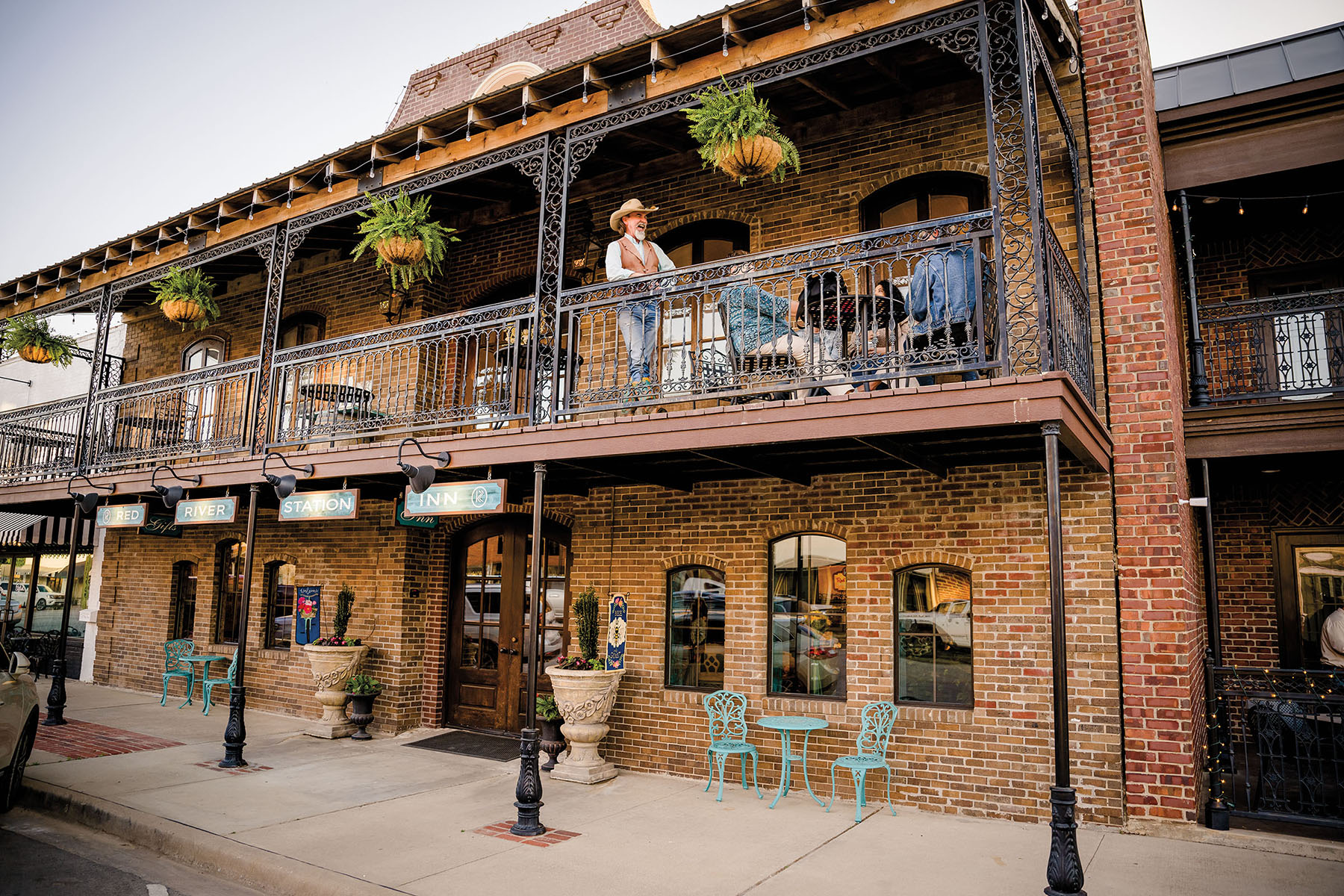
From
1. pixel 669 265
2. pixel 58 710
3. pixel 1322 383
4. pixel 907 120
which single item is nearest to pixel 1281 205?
pixel 1322 383

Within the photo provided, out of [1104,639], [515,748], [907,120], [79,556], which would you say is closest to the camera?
[1104,639]

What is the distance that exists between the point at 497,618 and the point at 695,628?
9.84 feet

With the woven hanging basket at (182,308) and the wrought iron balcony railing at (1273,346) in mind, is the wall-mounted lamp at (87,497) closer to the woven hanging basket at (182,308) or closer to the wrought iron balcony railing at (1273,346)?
the woven hanging basket at (182,308)

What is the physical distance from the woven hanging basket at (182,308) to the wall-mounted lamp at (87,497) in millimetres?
2464

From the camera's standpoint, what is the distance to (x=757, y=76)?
7.25 meters

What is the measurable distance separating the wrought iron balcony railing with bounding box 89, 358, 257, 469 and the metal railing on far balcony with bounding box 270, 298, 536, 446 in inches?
24.1

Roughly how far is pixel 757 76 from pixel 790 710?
5692 millimetres

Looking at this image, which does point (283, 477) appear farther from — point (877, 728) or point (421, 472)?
point (877, 728)

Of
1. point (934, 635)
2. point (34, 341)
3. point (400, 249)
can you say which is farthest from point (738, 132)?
point (34, 341)

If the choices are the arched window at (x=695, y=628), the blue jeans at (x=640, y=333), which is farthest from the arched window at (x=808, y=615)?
the blue jeans at (x=640, y=333)

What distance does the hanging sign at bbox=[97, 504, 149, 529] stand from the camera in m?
10.9

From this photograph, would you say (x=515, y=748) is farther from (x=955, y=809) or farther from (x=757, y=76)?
(x=757, y=76)

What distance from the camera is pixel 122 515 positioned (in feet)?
36.3

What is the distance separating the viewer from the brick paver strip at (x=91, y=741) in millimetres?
9094
